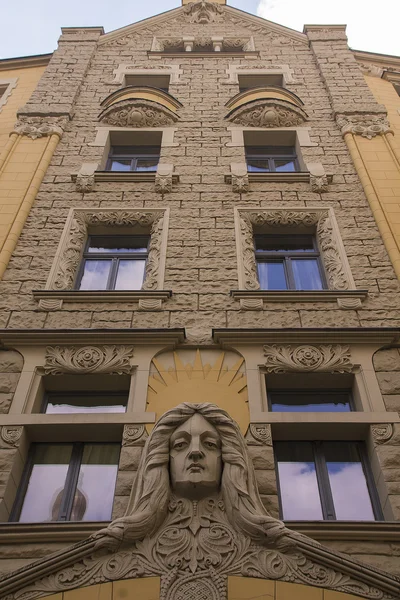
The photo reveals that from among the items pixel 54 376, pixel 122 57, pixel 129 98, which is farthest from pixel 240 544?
pixel 122 57

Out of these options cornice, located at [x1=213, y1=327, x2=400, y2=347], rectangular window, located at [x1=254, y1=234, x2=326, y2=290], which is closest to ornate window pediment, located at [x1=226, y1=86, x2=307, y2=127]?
rectangular window, located at [x1=254, y1=234, x2=326, y2=290]

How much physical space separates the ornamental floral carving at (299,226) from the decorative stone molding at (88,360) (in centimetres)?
259

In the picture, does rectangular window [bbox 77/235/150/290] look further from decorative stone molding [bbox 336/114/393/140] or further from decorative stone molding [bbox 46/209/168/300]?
decorative stone molding [bbox 336/114/393/140]

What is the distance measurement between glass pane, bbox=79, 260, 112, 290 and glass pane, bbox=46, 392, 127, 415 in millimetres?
2512

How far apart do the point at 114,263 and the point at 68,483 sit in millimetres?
4904

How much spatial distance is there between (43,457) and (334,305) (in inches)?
202

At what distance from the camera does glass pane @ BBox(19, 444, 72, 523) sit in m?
7.73

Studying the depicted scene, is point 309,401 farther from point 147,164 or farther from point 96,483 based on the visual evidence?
point 147,164

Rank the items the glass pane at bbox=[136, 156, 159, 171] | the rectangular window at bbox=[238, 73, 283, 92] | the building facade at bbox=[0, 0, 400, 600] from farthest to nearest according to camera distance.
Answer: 1. the rectangular window at bbox=[238, 73, 283, 92]
2. the glass pane at bbox=[136, 156, 159, 171]
3. the building facade at bbox=[0, 0, 400, 600]

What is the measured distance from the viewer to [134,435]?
26.9 ft

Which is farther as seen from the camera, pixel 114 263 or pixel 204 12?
pixel 204 12

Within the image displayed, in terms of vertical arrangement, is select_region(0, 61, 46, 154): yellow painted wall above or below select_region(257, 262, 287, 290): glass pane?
above

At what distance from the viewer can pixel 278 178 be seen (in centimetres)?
1331

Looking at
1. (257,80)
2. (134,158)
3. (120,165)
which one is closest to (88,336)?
(120,165)
